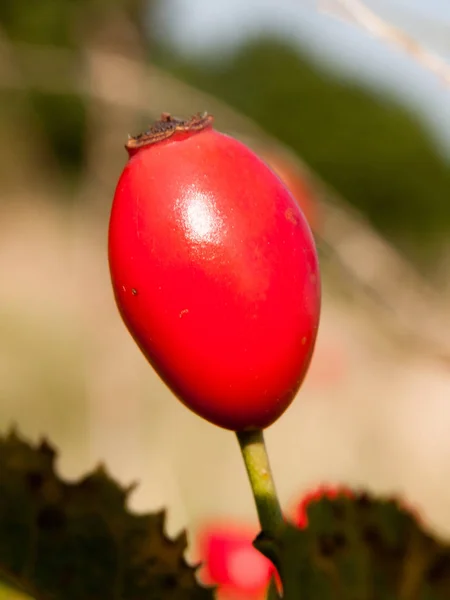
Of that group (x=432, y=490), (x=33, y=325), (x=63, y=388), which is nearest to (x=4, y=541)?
(x=432, y=490)

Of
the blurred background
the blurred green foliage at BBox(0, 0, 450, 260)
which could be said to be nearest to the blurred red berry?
the blurred background

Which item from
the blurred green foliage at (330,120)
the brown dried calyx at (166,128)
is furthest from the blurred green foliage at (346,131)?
the brown dried calyx at (166,128)

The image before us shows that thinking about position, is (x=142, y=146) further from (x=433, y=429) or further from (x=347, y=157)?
(x=347, y=157)

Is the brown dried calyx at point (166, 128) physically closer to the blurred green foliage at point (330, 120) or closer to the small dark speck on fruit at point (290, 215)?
the small dark speck on fruit at point (290, 215)

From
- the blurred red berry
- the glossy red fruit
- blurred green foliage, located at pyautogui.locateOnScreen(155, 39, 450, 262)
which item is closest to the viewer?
the glossy red fruit

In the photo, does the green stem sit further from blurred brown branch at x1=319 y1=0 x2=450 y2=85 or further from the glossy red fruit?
blurred brown branch at x1=319 y1=0 x2=450 y2=85

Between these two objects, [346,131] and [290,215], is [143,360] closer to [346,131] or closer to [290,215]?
[290,215]

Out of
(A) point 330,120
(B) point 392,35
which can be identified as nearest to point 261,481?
(B) point 392,35
